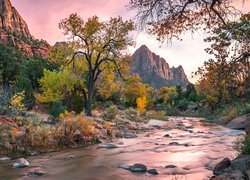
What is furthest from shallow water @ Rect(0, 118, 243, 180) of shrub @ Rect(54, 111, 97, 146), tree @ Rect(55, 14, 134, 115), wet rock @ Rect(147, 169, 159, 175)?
tree @ Rect(55, 14, 134, 115)

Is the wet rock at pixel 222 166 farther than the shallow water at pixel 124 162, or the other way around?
the shallow water at pixel 124 162

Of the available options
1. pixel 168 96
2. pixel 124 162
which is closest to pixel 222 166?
pixel 124 162

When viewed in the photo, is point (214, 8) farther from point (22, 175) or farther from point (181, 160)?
point (22, 175)

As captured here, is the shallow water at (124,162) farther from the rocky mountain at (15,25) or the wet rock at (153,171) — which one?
the rocky mountain at (15,25)

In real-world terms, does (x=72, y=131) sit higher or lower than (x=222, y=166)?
higher

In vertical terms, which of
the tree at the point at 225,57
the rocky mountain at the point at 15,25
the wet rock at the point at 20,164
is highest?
the rocky mountain at the point at 15,25

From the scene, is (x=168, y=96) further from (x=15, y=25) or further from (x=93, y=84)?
(x=15, y=25)

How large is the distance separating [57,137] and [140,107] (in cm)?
3276

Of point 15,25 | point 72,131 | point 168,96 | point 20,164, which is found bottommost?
point 20,164

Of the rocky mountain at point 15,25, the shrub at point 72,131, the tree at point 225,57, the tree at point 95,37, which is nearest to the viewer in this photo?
the tree at point 225,57

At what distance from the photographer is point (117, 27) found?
29.4 m

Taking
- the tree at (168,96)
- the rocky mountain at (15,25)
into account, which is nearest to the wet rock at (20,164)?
the tree at (168,96)

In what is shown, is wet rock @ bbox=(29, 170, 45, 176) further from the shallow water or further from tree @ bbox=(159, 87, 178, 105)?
tree @ bbox=(159, 87, 178, 105)

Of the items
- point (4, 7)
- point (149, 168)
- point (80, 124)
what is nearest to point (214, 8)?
point (149, 168)
